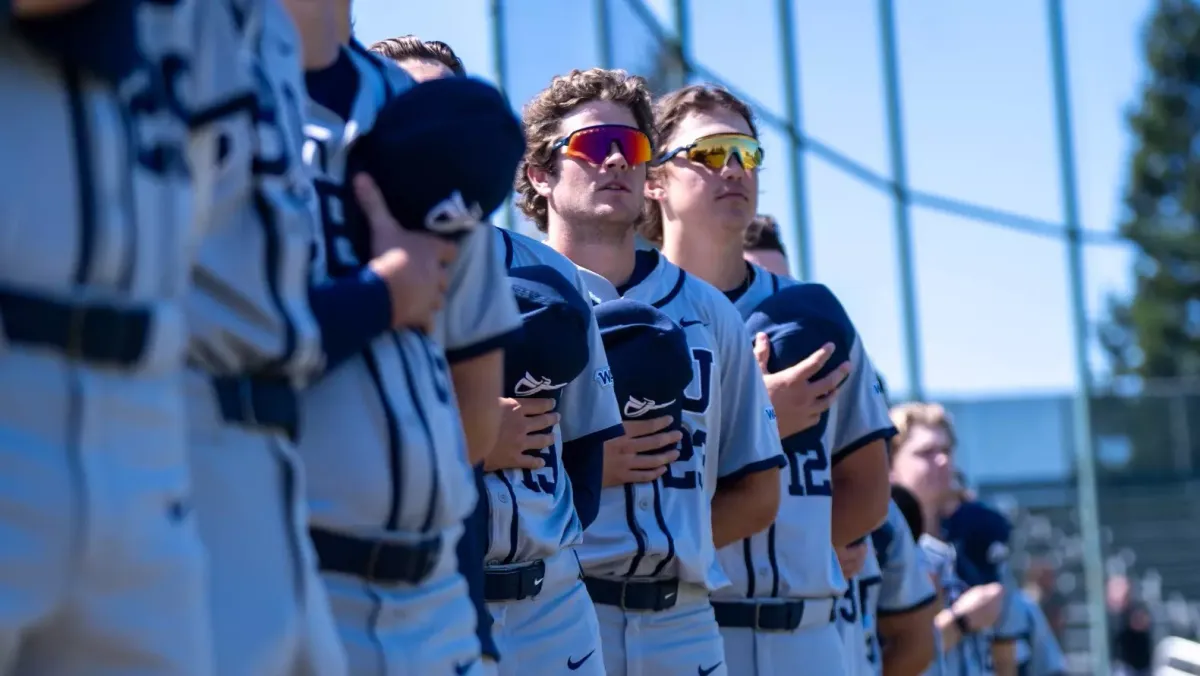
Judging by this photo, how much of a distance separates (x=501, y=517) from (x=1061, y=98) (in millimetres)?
15181

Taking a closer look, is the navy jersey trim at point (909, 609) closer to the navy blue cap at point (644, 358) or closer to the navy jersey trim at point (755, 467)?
the navy jersey trim at point (755, 467)

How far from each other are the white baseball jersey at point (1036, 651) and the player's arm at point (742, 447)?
619 centimetres

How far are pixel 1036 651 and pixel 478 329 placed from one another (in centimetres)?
Result: 958

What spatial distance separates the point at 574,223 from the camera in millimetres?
4738

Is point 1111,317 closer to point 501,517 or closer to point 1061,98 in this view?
point 1061,98

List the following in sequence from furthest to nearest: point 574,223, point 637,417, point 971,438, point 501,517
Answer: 1. point 971,438
2. point 574,223
3. point 637,417
4. point 501,517

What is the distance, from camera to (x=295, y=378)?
2297mm

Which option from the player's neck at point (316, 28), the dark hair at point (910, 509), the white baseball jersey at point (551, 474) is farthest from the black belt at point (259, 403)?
the dark hair at point (910, 509)

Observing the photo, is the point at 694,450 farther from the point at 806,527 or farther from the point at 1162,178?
the point at 1162,178

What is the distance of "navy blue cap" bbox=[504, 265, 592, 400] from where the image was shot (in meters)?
3.80

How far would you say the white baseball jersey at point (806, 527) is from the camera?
511 centimetres

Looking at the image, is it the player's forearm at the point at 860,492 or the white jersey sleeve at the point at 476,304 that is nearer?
the white jersey sleeve at the point at 476,304

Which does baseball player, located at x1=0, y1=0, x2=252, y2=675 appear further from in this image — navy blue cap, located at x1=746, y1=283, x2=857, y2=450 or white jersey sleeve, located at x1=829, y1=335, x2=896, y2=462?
white jersey sleeve, located at x1=829, y1=335, x2=896, y2=462

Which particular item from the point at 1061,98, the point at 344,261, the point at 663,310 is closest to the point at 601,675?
the point at 663,310
